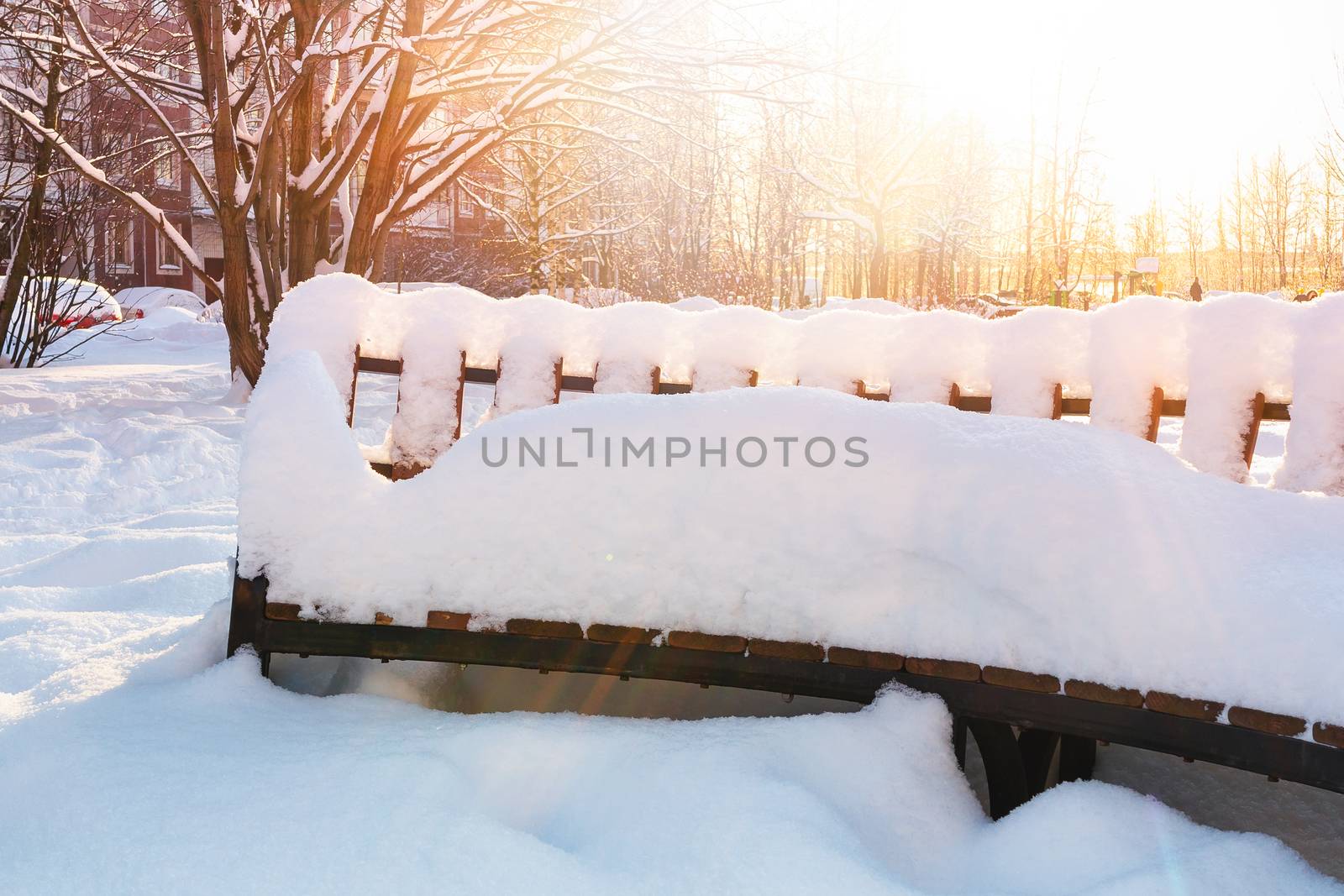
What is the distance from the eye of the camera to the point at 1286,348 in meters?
2.23

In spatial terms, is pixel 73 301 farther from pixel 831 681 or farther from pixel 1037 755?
pixel 1037 755

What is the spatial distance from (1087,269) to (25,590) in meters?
40.0

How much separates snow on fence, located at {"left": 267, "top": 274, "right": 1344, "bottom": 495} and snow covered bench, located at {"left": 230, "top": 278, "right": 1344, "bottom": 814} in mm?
641

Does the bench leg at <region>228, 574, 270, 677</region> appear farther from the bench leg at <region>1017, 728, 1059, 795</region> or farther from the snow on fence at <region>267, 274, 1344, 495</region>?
the bench leg at <region>1017, 728, 1059, 795</region>

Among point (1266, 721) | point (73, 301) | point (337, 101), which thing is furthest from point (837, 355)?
point (73, 301)

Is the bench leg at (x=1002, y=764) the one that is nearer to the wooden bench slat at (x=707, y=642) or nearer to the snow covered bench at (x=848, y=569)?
the snow covered bench at (x=848, y=569)

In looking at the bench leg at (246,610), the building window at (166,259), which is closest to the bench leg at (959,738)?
the bench leg at (246,610)

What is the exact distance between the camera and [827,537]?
5.25ft

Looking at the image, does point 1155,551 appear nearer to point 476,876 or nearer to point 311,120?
point 476,876

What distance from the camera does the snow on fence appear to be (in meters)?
2.27

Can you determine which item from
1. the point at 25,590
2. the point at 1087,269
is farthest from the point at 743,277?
the point at 1087,269

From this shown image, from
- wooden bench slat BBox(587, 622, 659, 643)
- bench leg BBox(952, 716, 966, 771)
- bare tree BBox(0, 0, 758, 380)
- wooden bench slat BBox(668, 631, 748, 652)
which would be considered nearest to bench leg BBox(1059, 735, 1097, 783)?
bench leg BBox(952, 716, 966, 771)

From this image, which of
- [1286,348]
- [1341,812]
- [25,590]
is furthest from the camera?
[25,590]

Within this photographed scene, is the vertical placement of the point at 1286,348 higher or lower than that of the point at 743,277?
lower
